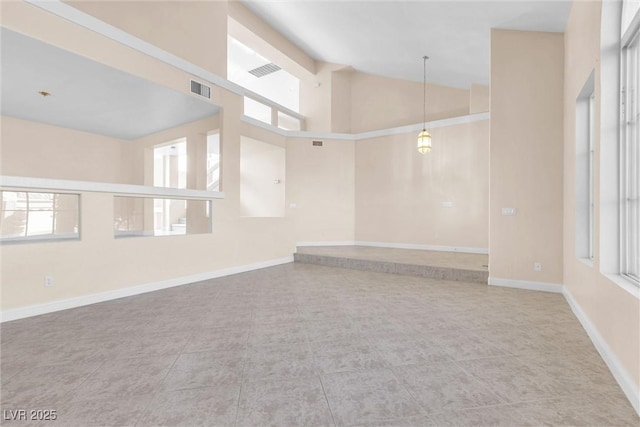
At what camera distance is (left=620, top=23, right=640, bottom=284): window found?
6.96ft

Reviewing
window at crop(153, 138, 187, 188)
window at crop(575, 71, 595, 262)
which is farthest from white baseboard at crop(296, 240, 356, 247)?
window at crop(575, 71, 595, 262)

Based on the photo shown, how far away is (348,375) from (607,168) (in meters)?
2.57

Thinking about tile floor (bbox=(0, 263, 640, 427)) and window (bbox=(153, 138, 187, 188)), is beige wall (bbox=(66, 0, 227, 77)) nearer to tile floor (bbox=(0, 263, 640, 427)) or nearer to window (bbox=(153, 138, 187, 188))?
window (bbox=(153, 138, 187, 188))

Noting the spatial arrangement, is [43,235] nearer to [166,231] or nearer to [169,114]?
[166,231]

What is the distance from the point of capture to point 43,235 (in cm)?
339

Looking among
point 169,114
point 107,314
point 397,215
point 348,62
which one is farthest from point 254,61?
point 107,314

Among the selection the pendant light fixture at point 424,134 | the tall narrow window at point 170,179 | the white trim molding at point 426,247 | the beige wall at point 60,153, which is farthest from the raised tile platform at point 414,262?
the beige wall at point 60,153

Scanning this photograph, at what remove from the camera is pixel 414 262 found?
5.41 meters

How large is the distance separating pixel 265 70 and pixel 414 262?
6906 mm

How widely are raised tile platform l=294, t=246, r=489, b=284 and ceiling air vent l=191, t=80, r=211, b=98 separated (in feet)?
12.1

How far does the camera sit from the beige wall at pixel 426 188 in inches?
259

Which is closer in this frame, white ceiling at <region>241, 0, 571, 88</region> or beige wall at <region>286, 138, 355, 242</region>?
white ceiling at <region>241, 0, 571, 88</region>

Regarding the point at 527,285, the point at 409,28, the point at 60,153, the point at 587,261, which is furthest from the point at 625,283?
the point at 60,153

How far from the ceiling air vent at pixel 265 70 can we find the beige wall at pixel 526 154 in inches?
228
